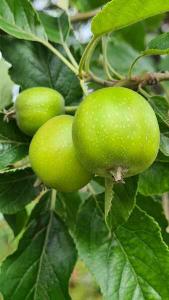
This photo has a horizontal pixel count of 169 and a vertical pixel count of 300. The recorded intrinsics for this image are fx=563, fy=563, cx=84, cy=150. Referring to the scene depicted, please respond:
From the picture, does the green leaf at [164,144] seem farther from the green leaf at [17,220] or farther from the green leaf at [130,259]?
the green leaf at [17,220]

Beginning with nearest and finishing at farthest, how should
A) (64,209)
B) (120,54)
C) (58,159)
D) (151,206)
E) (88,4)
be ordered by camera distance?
(58,159) → (151,206) → (64,209) → (88,4) → (120,54)

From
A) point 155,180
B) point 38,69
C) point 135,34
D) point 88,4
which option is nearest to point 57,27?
point 38,69

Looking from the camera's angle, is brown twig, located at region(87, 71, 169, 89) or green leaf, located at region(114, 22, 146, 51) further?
green leaf, located at region(114, 22, 146, 51)

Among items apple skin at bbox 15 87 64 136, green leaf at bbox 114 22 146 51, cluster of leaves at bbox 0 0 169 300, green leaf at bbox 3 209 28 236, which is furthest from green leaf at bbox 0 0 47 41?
green leaf at bbox 114 22 146 51

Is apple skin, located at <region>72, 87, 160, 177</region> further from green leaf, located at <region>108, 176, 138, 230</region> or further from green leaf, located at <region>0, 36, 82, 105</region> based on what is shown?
green leaf, located at <region>0, 36, 82, 105</region>

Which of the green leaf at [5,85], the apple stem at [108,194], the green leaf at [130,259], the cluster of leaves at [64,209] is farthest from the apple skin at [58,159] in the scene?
the green leaf at [5,85]

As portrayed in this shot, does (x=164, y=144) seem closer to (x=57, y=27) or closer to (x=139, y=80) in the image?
(x=139, y=80)
